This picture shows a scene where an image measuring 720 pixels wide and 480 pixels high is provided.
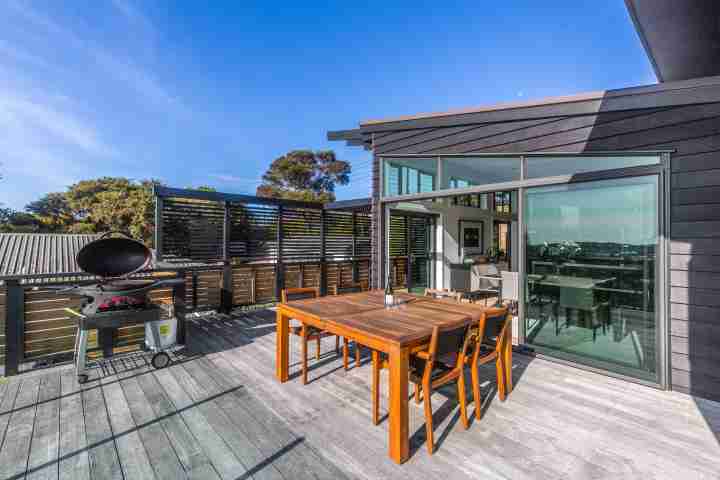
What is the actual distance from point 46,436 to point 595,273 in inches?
186

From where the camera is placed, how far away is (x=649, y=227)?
2.99m

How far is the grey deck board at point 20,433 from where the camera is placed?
182 cm

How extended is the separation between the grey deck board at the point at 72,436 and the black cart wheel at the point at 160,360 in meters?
0.59

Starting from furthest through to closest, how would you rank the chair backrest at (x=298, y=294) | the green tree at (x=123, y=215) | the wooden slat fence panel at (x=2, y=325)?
the green tree at (x=123, y=215), the chair backrest at (x=298, y=294), the wooden slat fence panel at (x=2, y=325)

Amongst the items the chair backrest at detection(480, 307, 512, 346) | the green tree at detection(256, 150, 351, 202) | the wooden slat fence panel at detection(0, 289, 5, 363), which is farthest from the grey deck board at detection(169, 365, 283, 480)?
the green tree at detection(256, 150, 351, 202)

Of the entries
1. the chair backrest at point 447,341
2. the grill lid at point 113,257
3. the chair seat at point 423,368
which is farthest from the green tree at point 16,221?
the chair backrest at point 447,341

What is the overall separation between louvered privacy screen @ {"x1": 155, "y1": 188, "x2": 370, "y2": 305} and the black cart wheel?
6.55ft

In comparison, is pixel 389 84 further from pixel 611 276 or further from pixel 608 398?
pixel 608 398

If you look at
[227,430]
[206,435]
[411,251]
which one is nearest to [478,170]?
[411,251]

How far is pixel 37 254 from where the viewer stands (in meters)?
3.99

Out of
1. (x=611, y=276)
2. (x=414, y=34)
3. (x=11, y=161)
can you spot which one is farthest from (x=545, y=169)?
(x=11, y=161)

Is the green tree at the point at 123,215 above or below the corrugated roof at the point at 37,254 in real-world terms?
above

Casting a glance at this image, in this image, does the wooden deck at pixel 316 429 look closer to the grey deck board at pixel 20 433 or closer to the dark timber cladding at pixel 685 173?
the grey deck board at pixel 20 433

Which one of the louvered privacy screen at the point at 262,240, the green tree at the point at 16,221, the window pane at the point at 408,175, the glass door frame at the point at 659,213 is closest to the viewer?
the glass door frame at the point at 659,213
